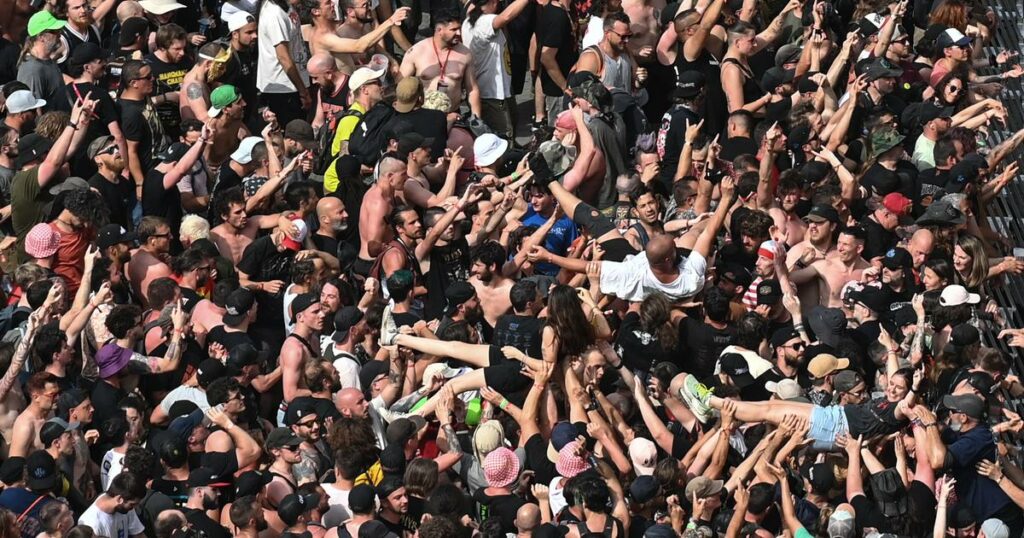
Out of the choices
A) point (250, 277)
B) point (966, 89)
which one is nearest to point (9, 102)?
point (250, 277)

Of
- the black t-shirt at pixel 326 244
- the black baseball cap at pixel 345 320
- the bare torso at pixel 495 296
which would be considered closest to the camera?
the black baseball cap at pixel 345 320

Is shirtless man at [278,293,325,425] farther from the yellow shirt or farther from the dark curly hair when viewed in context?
the yellow shirt

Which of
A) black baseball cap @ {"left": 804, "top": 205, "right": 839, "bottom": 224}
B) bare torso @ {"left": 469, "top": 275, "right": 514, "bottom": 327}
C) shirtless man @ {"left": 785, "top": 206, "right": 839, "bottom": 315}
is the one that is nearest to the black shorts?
bare torso @ {"left": 469, "top": 275, "right": 514, "bottom": 327}

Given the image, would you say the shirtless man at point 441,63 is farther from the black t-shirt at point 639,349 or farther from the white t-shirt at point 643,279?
the black t-shirt at point 639,349

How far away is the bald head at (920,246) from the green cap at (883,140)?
52.7 inches

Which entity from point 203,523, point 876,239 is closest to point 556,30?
point 876,239

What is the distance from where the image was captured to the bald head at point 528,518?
1175 centimetres

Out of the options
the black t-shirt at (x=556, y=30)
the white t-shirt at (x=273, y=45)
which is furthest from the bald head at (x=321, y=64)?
the black t-shirt at (x=556, y=30)

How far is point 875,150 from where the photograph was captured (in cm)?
1625

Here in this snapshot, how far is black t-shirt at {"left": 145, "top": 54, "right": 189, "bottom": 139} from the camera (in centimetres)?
1638

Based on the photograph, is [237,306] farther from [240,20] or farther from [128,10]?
[128,10]

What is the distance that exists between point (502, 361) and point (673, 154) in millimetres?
3996

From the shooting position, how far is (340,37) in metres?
17.0

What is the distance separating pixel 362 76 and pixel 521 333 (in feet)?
11.2
